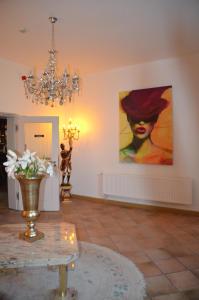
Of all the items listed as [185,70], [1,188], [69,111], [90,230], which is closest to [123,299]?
[90,230]

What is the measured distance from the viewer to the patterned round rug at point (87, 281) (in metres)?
2.33

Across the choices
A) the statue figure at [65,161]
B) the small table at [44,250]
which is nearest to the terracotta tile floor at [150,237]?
the statue figure at [65,161]

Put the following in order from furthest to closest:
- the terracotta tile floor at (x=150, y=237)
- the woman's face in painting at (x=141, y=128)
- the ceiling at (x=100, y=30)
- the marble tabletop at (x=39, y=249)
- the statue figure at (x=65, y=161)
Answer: the statue figure at (x=65, y=161)
the woman's face in painting at (x=141, y=128)
the ceiling at (x=100, y=30)
the terracotta tile floor at (x=150, y=237)
the marble tabletop at (x=39, y=249)

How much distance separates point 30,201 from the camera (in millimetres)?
2342

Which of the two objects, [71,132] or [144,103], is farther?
[71,132]

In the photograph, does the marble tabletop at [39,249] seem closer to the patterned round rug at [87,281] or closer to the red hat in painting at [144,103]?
the patterned round rug at [87,281]

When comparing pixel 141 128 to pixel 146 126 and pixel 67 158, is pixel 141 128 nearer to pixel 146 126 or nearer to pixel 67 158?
pixel 146 126

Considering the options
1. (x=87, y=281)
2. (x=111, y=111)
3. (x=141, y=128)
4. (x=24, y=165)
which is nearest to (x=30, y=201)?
(x=24, y=165)

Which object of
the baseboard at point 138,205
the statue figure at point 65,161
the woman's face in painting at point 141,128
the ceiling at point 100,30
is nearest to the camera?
the ceiling at point 100,30

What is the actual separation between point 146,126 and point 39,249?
12.1 feet

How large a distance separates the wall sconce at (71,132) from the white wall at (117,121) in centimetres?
17

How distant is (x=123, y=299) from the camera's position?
2268 mm

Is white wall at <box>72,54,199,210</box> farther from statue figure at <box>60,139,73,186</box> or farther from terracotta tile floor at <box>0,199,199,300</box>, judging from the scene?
terracotta tile floor at <box>0,199,199,300</box>

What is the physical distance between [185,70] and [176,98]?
0.56 m
